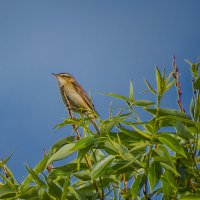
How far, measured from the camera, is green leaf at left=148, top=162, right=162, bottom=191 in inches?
104

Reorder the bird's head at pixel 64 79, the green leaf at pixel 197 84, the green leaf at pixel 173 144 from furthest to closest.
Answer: the bird's head at pixel 64 79 → the green leaf at pixel 197 84 → the green leaf at pixel 173 144

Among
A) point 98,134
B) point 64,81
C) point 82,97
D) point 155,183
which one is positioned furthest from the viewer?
point 64,81

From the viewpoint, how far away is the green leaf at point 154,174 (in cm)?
265

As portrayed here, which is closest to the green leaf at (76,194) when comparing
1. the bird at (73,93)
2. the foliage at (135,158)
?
the foliage at (135,158)

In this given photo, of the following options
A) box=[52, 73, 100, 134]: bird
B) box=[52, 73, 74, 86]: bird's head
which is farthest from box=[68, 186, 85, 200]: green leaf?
box=[52, 73, 74, 86]: bird's head

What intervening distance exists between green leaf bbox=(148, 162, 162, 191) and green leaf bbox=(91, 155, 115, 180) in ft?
0.76

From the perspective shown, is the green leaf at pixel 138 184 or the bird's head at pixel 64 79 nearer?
the green leaf at pixel 138 184

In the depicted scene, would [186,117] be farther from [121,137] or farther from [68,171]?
[68,171]

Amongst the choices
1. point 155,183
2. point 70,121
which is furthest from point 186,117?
point 70,121

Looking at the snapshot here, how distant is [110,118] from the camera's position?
2906 millimetres

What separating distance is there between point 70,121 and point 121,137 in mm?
361

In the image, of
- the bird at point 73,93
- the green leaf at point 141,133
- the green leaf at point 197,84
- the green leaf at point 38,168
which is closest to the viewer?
the green leaf at point 141,133

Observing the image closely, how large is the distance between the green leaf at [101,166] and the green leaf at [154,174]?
23 centimetres

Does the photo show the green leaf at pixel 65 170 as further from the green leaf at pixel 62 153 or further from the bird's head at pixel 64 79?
the bird's head at pixel 64 79
